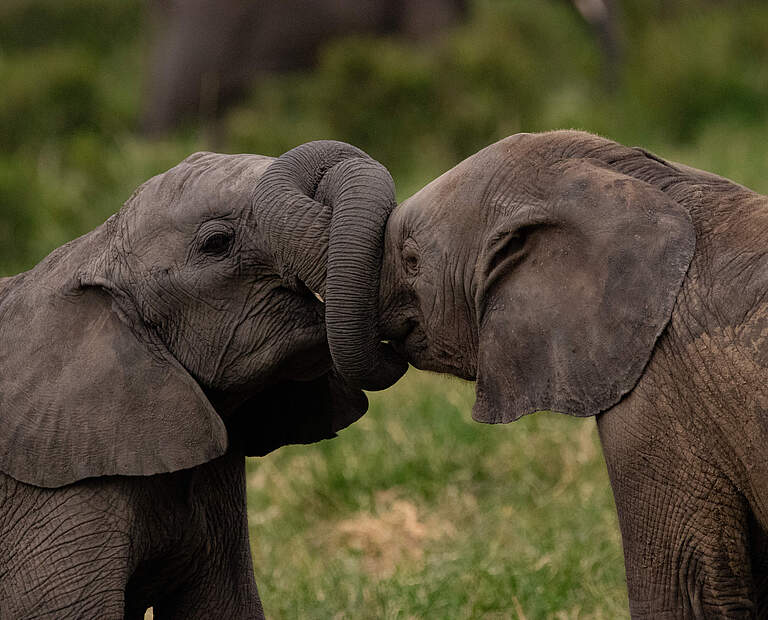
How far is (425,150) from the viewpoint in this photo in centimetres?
979

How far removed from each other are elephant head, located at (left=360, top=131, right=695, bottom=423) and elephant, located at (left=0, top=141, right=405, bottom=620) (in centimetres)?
13

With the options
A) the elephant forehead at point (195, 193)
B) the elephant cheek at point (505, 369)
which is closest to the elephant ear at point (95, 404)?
the elephant forehead at point (195, 193)

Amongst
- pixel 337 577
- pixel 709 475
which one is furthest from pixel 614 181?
pixel 337 577

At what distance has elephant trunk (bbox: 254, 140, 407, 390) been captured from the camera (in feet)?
11.1

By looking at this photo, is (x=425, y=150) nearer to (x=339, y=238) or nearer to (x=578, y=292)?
(x=339, y=238)

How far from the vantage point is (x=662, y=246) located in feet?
10.1

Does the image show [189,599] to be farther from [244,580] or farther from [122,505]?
[122,505]

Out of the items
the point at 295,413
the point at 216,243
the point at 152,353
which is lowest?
the point at 295,413

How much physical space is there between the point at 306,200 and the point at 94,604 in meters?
1.10

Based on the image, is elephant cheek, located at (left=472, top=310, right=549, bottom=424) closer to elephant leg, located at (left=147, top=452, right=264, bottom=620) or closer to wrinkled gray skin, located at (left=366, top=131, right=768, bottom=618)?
wrinkled gray skin, located at (left=366, top=131, right=768, bottom=618)

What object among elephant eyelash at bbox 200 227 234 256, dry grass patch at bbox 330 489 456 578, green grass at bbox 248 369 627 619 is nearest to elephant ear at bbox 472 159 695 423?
elephant eyelash at bbox 200 227 234 256

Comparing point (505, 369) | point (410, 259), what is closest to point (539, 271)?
point (505, 369)

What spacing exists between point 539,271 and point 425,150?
663 cm

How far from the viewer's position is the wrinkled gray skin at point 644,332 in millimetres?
3027
